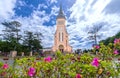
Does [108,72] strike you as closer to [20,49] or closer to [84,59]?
[84,59]

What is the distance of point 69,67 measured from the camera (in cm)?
328

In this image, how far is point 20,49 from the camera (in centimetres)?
4356

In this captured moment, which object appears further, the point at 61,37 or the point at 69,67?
the point at 61,37

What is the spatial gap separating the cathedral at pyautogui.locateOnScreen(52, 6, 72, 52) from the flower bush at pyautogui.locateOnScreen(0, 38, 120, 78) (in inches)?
2503

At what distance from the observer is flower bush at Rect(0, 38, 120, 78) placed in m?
2.71

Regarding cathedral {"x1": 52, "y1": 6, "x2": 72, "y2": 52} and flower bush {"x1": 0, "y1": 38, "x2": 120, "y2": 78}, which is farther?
cathedral {"x1": 52, "y1": 6, "x2": 72, "y2": 52}

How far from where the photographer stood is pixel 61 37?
68.9m

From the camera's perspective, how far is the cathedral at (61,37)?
68069 millimetres

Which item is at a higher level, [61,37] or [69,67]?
[61,37]

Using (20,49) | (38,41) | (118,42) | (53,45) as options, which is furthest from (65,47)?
A: (118,42)

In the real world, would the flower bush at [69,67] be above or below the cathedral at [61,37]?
below

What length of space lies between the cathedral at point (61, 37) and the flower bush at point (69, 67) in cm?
6357

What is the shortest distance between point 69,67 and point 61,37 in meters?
65.6

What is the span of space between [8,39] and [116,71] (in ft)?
137
